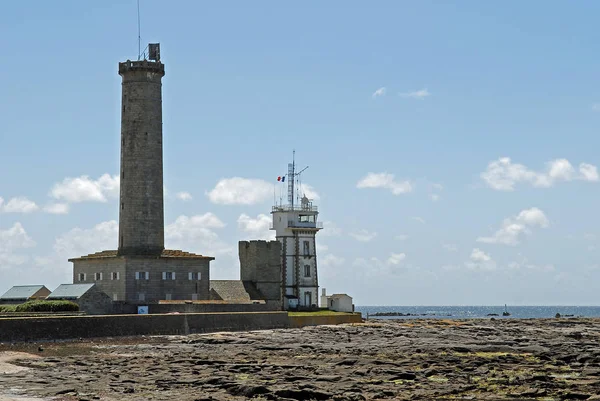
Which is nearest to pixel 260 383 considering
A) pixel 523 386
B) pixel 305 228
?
pixel 523 386

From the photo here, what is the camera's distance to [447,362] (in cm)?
3147

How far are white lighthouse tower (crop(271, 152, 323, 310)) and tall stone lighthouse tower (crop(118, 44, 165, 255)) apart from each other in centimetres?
1311

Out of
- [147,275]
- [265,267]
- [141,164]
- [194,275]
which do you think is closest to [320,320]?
[194,275]

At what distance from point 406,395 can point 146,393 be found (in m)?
6.67

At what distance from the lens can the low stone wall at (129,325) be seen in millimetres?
38812

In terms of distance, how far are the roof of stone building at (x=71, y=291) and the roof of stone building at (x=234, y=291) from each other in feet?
37.7

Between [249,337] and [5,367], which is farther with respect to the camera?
[249,337]

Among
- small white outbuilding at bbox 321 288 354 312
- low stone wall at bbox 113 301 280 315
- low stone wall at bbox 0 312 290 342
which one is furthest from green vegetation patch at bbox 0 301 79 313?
small white outbuilding at bbox 321 288 354 312

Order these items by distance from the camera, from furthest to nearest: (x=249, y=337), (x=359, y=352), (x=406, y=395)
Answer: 1. (x=249, y=337)
2. (x=359, y=352)
3. (x=406, y=395)

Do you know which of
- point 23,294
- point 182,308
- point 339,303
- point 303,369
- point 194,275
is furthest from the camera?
point 339,303

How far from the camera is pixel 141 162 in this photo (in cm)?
5559

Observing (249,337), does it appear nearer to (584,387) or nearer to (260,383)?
(260,383)

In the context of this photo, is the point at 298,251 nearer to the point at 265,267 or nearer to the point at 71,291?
the point at 265,267

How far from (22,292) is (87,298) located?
720 centimetres
